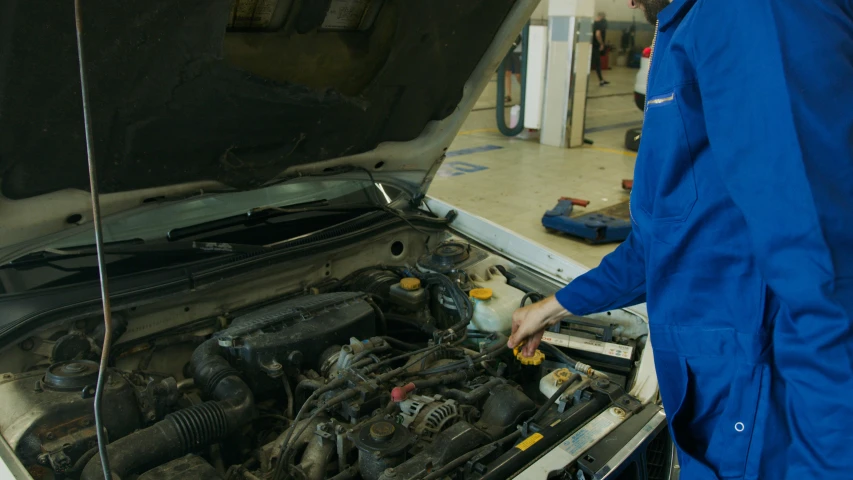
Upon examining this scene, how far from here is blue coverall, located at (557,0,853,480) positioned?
2.87 feet

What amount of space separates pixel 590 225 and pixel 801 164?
4.04m

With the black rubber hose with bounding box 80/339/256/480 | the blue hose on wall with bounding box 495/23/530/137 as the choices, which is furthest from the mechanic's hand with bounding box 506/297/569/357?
the blue hose on wall with bounding box 495/23/530/137

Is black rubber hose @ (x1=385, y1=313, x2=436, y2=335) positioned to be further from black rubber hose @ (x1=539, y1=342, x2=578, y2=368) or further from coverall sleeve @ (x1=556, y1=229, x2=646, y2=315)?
coverall sleeve @ (x1=556, y1=229, x2=646, y2=315)

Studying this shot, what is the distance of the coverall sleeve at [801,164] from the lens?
0.87 metres

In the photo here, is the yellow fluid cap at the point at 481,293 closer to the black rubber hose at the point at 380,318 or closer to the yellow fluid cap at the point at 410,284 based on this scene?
the yellow fluid cap at the point at 410,284

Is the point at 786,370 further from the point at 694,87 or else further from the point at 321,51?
the point at 321,51

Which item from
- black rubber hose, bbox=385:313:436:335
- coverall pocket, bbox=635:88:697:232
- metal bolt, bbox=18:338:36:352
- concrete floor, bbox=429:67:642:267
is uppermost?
coverall pocket, bbox=635:88:697:232

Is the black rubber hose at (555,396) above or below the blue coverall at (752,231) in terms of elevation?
below

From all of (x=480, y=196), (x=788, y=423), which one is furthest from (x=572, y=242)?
(x=788, y=423)

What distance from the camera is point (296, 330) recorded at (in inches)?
69.5

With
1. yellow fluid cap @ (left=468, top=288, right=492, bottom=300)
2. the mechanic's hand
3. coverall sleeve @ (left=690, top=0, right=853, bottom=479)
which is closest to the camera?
coverall sleeve @ (left=690, top=0, right=853, bottom=479)

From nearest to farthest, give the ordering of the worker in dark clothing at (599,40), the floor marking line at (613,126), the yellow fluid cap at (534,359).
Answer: the yellow fluid cap at (534,359) < the floor marking line at (613,126) < the worker in dark clothing at (599,40)

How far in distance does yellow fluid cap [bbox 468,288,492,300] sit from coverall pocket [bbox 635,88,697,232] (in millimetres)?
906

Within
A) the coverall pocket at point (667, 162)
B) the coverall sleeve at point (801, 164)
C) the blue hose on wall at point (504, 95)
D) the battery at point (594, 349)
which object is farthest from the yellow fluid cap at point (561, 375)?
the blue hose on wall at point (504, 95)
